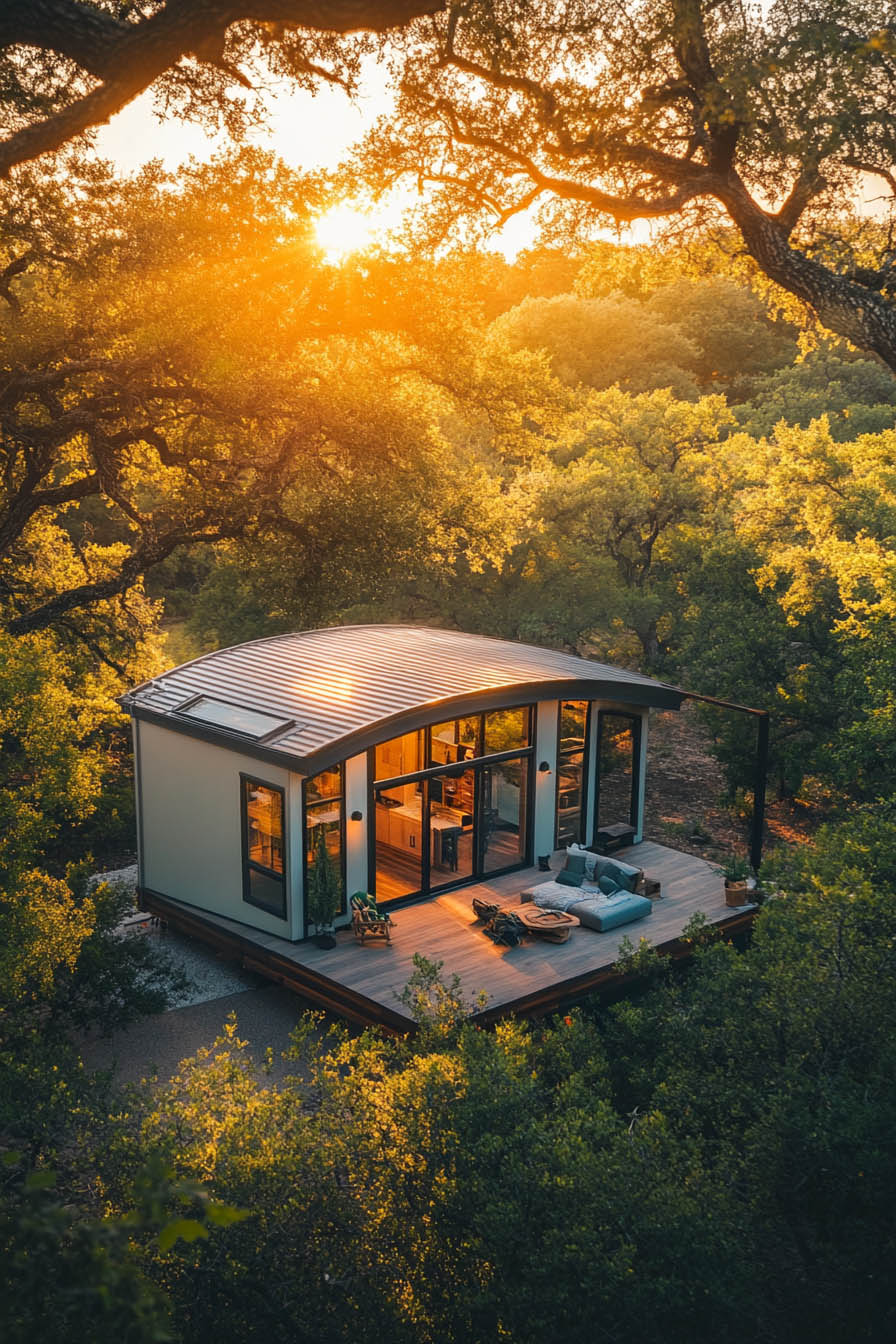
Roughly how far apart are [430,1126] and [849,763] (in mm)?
9685

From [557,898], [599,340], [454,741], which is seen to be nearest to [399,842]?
[454,741]

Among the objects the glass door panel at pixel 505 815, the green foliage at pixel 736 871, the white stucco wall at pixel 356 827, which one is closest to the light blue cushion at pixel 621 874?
the green foliage at pixel 736 871

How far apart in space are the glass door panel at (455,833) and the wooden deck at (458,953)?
1.17 feet

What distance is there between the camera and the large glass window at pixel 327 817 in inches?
445

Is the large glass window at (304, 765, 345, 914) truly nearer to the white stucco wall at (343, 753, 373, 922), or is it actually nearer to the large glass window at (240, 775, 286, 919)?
the white stucco wall at (343, 753, 373, 922)

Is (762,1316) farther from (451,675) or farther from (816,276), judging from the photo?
(451,675)

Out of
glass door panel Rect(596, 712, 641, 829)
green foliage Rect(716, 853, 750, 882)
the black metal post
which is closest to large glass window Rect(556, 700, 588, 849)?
glass door panel Rect(596, 712, 641, 829)

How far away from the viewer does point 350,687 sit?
41.4 ft

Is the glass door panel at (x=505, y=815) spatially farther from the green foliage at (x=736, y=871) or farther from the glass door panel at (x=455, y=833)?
the green foliage at (x=736, y=871)

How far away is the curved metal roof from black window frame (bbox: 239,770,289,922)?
16.9 inches

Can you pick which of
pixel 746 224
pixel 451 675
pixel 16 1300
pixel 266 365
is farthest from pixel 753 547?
pixel 16 1300

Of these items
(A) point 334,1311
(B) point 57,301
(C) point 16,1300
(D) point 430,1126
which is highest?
(B) point 57,301

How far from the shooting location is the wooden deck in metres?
10.1

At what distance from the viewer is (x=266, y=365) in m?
12.8
